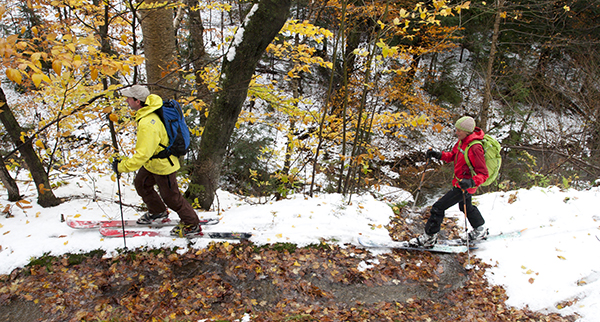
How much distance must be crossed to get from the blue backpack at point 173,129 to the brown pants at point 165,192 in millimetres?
388

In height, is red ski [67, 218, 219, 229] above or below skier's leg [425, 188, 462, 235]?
below

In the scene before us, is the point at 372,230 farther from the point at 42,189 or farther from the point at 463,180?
the point at 42,189

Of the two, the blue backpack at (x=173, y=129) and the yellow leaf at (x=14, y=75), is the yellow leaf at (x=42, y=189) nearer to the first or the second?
the blue backpack at (x=173, y=129)

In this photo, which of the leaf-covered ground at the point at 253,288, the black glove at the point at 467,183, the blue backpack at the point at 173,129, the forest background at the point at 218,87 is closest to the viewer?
the leaf-covered ground at the point at 253,288

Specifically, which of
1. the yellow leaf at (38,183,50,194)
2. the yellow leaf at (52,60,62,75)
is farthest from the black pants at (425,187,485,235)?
the yellow leaf at (38,183,50,194)

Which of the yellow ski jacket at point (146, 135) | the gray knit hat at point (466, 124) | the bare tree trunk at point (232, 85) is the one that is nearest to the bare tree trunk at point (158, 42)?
the bare tree trunk at point (232, 85)

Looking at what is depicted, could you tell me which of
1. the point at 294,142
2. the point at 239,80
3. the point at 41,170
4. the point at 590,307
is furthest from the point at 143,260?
the point at 590,307

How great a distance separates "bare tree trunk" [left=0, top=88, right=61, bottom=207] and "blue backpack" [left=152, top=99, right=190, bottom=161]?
2.00 meters

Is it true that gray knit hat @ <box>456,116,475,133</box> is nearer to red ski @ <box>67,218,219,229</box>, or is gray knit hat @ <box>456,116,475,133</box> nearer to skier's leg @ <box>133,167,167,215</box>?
red ski @ <box>67,218,219,229</box>

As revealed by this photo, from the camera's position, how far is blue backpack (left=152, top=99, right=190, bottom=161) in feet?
12.4

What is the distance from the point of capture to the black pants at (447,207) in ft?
14.4

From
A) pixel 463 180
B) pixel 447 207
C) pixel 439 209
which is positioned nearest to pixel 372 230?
pixel 439 209

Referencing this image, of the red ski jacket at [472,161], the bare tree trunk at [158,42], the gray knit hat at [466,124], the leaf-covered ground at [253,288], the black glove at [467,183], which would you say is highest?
the bare tree trunk at [158,42]

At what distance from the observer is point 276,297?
136 inches
